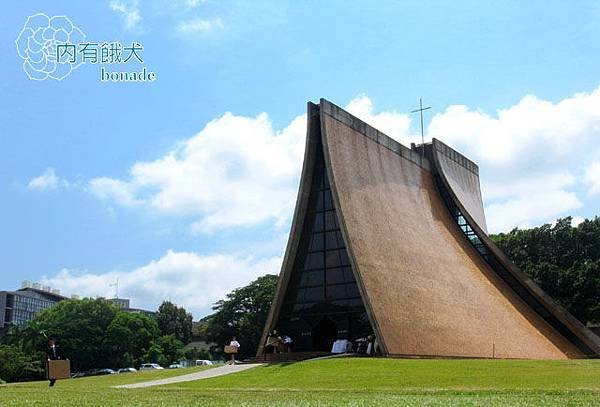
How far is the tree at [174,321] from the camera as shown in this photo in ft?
242

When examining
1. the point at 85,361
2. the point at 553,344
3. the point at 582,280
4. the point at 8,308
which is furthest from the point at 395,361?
the point at 8,308

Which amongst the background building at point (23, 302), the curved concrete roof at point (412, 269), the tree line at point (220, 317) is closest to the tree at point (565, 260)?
the tree line at point (220, 317)

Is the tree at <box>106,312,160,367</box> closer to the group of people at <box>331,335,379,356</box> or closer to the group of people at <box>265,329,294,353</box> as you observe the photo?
the group of people at <box>265,329,294,353</box>

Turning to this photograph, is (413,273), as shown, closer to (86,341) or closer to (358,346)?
(358,346)

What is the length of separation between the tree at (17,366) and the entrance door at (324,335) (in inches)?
1394

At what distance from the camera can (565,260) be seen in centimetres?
3666

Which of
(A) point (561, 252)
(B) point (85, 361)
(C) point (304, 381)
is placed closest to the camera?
(C) point (304, 381)

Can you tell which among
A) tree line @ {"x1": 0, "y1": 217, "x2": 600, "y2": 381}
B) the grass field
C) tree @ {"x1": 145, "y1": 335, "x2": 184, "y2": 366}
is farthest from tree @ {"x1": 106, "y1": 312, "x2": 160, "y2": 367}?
the grass field

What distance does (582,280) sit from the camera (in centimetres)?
3441

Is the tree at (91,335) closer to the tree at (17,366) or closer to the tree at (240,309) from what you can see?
the tree at (17,366)

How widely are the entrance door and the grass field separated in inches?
180

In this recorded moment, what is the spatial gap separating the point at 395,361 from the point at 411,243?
7.47 metres

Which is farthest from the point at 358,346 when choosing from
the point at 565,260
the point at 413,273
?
the point at 565,260

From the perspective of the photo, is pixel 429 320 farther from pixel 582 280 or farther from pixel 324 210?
pixel 582 280
